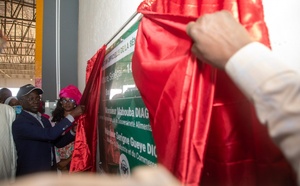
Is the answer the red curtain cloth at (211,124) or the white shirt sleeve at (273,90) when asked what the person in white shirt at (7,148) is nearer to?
the red curtain cloth at (211,124)

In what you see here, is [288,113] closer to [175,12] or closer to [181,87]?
[181,87]

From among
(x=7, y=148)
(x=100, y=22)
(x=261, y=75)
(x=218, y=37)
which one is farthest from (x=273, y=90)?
(x=7, y=148)

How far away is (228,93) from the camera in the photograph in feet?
1.88

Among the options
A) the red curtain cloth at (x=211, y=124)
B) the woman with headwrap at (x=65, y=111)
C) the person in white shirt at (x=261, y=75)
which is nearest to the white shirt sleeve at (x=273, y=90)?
the person in white shirt at (x=261, y=75)

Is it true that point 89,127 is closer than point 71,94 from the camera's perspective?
Yes

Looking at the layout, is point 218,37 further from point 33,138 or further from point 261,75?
point 33,138

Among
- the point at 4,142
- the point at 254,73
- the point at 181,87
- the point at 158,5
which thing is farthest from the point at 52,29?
the point at 254,73

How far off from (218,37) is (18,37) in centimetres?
1545

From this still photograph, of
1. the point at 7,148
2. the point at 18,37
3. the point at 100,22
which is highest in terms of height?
the point at 18,37

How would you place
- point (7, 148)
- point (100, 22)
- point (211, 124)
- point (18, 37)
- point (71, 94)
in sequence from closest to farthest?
point (211, 124), point (7, 148), point (100, 22), point (71, 94), point (18, 37)

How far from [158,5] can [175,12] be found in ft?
0.23

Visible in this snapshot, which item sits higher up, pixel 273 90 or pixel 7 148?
pixel 273 90

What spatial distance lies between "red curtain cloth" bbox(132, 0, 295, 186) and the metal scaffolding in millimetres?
8076

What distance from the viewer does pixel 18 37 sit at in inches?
548
